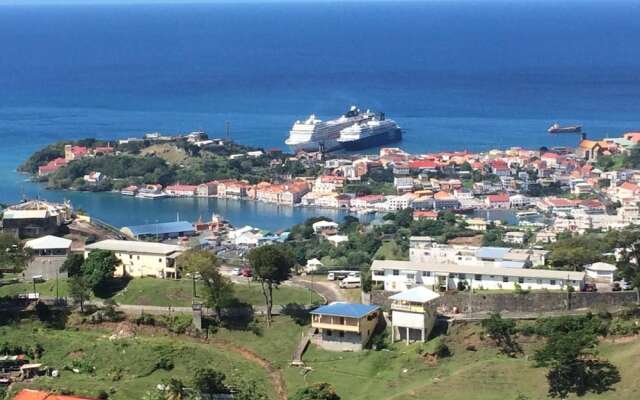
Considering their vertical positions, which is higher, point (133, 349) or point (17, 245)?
point (17, 245)

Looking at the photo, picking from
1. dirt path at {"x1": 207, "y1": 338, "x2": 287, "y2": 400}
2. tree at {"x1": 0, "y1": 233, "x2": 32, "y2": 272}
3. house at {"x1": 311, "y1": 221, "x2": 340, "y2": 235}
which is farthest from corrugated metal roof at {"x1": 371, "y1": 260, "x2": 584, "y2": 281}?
house at {"x1": 311, "y1": 221, "x2": 340, "y2": 235}

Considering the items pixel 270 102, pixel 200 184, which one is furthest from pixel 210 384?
pixel 270 102

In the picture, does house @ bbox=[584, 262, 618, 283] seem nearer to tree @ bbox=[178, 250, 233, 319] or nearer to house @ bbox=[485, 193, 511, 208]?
tree @ bbox=[178, 250, 233, 319]

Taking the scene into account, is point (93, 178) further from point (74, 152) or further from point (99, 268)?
point (99, 268)

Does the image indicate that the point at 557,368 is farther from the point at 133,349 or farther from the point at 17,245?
the point at 17,245

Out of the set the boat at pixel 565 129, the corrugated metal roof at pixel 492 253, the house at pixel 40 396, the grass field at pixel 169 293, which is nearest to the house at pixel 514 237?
the corrugated metal roof at pixel 492 253

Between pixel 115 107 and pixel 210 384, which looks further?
pixel 115 107
